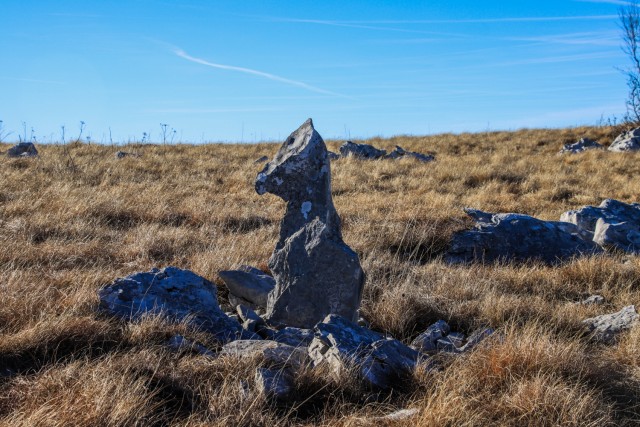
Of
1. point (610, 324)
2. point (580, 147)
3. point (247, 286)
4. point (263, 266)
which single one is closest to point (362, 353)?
point (247, 286)

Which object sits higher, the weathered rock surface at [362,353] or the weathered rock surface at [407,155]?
the weathered rock surface at [407,155]

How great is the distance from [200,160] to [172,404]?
40.0ft

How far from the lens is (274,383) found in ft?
9.46

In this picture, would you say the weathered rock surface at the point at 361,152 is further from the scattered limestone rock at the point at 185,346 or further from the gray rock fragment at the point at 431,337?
the scattered limestone rock at the point at 185,346

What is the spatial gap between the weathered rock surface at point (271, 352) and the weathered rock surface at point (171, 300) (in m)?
0.34

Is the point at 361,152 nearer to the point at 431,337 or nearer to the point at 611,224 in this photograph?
the point at 611,224

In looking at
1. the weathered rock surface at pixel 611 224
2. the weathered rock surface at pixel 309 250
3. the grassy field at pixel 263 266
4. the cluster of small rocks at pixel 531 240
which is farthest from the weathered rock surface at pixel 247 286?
the weathered rock surface at pixel 611 224

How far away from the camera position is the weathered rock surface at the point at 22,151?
44.3 feet

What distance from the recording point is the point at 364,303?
484cm

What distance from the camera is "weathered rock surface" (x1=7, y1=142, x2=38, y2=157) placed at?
44.3 feet

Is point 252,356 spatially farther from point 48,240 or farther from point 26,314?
point 48,240

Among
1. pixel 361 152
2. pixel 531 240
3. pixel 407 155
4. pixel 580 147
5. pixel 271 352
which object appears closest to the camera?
pixel 271 352

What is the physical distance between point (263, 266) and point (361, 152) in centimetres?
1076

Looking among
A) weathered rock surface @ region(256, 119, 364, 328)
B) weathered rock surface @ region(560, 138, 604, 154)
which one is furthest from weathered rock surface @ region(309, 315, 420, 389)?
weathered rock surface @ region(560, 138, 604, 154)
